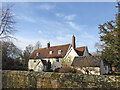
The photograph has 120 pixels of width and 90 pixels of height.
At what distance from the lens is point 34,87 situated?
845cm

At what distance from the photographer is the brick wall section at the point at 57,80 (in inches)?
255

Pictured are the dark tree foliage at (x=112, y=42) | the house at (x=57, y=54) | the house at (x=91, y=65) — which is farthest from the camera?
the house at (x=57, y=54)

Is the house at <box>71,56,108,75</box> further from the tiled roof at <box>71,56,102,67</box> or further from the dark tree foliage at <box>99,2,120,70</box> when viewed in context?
the dark tree foliage at <box>99,2,120,70</box>

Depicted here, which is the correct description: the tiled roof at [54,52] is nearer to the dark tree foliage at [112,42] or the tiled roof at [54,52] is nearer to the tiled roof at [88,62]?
the tiled roof at [88,62]

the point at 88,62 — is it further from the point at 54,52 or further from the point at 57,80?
the point at 57,80

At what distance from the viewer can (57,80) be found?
7562 mm

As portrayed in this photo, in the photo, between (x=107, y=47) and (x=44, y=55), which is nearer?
(x=107, y=47)

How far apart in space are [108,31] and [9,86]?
13.8 m

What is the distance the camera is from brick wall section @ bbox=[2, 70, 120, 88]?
6485 mm

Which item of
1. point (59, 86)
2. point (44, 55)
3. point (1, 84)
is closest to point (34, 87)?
point (59, 86)

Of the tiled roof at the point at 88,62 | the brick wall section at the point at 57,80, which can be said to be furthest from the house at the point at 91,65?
the brick wall section at the point at 57,80

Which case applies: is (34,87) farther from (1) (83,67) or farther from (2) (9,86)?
(1) (83,67)

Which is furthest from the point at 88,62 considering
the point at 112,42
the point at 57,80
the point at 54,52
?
the point at 57,80

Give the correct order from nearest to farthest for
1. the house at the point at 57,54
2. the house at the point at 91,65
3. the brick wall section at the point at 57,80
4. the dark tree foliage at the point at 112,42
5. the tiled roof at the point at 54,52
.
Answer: the brick wall section at the point at 57,80, the dark tree foliage at the point at 112,42, the house at the point at 91,65, the house at the point at 57,54, the tiled roof at the point at 54,52
